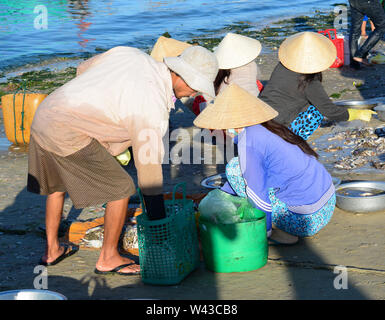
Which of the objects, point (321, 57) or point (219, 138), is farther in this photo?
point (219, 138)

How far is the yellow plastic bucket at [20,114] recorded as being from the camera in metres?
6.66

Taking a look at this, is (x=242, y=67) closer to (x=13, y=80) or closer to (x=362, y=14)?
(x=362, y=14)

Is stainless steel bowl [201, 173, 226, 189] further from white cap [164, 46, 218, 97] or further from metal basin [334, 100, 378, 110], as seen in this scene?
metal basin [334, 100, 378, 110]

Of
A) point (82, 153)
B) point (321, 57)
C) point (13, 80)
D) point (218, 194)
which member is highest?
point (321, 57)

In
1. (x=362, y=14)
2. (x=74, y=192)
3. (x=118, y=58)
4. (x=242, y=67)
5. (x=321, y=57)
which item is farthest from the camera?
(x=362, y=14)

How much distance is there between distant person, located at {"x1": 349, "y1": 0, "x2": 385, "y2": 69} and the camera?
8.97 meters

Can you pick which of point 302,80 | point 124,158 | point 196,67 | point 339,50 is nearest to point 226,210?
point 196,67

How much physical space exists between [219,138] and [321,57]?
2037mm

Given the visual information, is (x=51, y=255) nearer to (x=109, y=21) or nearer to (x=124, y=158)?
(x=124, y=158)

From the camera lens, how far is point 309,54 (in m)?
4.68

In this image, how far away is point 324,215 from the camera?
3.93 meters

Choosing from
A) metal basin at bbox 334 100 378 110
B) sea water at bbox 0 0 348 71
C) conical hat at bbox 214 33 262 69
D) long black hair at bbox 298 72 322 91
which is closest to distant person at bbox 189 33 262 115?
conical hat at bbox 214 33 262 69

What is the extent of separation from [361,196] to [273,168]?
41.7 inches
